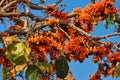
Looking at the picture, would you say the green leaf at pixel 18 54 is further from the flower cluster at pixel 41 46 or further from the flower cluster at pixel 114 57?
the flower cluster at pixel 114 57

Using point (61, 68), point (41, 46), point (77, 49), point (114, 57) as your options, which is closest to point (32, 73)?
point (61, 68)

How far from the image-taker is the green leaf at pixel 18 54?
2.72 metres

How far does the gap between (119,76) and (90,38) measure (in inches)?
Answer: 81.5

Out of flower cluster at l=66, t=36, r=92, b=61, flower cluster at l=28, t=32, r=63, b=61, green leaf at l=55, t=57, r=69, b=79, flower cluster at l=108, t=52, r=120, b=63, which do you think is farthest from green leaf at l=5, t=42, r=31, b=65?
flower cluster at l=66, t=36, r=92, b=61

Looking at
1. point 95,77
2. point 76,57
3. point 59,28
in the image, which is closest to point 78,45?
point 76,57

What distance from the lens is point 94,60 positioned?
526 cm

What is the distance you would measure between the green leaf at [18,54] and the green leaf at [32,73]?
0.08 m

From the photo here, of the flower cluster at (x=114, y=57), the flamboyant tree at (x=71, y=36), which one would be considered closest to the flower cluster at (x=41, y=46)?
the flamboyant tree at (x=71, y=36)

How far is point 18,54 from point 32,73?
0.16 metres

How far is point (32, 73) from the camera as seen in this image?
9.03ft

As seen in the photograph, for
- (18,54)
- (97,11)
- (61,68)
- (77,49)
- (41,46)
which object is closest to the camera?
(18,54)

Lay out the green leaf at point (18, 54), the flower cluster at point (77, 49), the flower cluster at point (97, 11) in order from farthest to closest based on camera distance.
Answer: the flower cluster at point (97, 11)
the flower cluster at point (77, 49)
the green leaf at point (18, 54)

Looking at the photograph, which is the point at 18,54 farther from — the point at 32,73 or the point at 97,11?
the point at 97,11

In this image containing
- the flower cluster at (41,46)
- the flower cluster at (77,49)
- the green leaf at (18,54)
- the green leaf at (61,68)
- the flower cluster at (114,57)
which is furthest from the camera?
the flower cluster at (77,49)
